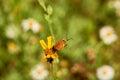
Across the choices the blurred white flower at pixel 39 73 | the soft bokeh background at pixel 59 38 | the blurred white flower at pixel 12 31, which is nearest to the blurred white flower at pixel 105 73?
the soft bokeh background at pixel 59 38

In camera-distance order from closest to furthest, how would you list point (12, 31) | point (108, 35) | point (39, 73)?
point (39, 73) → point (12, 31) → point (108, 35)

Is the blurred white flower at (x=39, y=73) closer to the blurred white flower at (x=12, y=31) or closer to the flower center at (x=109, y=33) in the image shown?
the blurred white flower at (x=12, y=31)

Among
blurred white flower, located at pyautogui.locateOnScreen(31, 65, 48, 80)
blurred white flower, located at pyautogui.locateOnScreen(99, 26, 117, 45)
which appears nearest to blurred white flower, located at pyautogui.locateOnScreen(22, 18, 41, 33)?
blurred white flower, located at pyautogui.locateOnScreen(31, 65, 48, 80)

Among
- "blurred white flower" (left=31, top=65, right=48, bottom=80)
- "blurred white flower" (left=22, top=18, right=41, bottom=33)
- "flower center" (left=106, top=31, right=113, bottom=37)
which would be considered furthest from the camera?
"flower center" (left=106, top=31, right=113, bottom=37)

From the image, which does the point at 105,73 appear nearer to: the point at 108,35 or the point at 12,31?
the point at 108,35

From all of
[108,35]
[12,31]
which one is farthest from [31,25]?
[108,35]

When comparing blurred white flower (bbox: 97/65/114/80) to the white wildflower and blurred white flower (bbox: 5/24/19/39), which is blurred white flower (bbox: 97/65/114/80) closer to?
the white wildflower

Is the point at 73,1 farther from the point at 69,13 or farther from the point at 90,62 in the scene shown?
the point at 90,62
